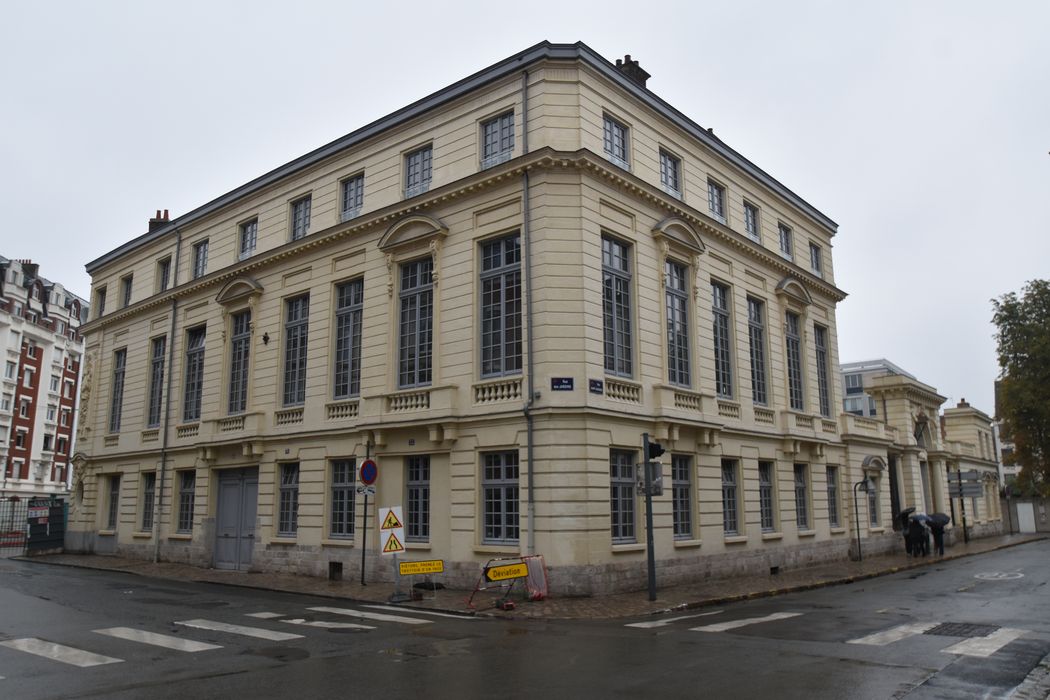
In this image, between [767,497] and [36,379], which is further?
[36,379]

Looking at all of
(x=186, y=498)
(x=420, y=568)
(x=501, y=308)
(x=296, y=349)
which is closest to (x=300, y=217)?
(x=296, y=349)

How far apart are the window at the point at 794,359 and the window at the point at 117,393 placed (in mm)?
24943

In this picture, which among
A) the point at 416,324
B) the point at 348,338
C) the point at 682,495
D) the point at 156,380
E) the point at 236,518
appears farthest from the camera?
the point at 156,380

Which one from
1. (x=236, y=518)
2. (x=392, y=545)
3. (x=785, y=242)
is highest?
Result: (x=785, y=242)

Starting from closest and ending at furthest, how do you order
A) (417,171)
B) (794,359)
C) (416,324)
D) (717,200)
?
(416,324)
(417,171)
(717,200)
(794,359)

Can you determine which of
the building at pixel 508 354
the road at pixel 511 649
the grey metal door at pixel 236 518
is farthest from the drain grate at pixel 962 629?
the grey metal door at pixel 236 518

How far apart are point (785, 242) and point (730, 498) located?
10.2 meters

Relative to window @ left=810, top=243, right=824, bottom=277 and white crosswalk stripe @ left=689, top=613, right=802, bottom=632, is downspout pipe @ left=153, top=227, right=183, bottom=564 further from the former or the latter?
window @ left=810, top=243, right=824, bottom=277

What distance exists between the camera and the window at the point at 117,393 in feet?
99.1

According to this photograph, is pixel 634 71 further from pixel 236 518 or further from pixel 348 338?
pixel 236 518

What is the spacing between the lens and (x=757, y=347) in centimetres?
2373

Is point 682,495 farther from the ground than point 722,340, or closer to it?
closer to it

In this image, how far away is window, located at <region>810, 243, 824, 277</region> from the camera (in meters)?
28.6

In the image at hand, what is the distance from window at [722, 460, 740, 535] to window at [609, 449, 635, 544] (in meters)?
4.21
